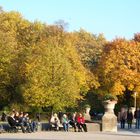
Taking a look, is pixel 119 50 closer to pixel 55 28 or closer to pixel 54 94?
pixel 55 28

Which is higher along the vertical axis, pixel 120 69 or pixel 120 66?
pixel 120 66

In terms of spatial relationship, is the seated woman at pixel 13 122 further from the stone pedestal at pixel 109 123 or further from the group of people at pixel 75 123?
the stone pedestal at pixel 109 123

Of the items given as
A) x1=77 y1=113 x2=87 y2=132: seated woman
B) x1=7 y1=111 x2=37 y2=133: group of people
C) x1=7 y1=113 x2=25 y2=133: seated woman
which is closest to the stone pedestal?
x1=77 y1=113 x2=87 y2=132: seated woman

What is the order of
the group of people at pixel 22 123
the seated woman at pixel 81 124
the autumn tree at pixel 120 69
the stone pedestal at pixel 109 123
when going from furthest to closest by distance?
1. the autumn tree at pixel 120 69
2. the stone pedestal at pixel 109 123
3. the seated woman at pixel 81 124
4. the group of people at pixel 22 123

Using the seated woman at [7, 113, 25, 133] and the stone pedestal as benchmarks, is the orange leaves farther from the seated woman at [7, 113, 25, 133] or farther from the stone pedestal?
the seated woman at [7, 113, 25, 133]

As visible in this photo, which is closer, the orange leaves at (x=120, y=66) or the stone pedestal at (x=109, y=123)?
the stone pedestal at (x=109, y=123)

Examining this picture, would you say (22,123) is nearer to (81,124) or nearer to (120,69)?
(81,124)

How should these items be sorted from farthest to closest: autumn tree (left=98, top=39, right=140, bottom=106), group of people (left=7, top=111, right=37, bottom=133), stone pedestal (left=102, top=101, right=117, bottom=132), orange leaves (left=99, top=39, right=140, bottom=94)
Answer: orange leaves (left=99, top=39, right=140, bottom=94) < autumn tree (left=98, top=39, right=140, bottom=106) < stone pedestal (left=102, top=101, right=117, bottom=132) < group of people (left=7, top=111, right=37, bottom=133)

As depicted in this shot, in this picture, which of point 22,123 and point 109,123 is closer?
point 22,123

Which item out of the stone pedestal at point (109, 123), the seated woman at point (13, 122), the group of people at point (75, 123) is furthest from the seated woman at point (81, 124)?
the seated woman at point (13, 122)

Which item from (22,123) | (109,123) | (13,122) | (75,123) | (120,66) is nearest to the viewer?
(13,122)

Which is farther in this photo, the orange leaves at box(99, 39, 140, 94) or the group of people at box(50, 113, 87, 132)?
the orange leaves at box(99, 39, 140, 94)

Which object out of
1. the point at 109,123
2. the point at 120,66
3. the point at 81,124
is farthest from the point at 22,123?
the point at 120,66

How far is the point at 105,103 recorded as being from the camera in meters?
34.8
